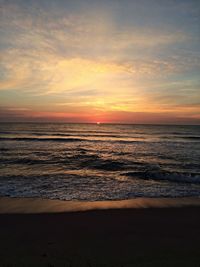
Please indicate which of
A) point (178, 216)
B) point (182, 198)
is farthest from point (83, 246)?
point (182, 198)

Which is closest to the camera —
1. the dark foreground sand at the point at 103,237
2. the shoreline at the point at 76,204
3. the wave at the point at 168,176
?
the dark foreground sand at the point at 103,237

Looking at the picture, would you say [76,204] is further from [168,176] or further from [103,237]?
[168,176]

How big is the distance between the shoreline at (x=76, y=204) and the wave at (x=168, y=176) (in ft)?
8.99

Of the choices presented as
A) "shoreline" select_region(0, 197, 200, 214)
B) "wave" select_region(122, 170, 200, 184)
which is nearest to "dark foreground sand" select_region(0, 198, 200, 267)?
"shoreline" select_region(0, 197, 200, 214)

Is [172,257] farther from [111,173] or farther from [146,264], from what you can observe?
[111,173]

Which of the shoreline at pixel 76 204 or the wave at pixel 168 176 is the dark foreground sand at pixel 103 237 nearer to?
the shoreline at pixel 76 204

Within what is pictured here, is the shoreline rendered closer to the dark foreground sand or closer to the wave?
the dark foreground sand

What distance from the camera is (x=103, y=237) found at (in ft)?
15.1

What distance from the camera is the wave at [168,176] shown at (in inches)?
405

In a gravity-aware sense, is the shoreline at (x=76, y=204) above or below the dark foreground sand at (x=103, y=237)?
below

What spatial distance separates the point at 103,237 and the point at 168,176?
24.0 feet

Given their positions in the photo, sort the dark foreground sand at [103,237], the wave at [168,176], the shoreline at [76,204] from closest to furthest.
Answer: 1. the dark foreground sand at [103,237]
2. the shoreline at [76,204]
3. the wave at [168,176]

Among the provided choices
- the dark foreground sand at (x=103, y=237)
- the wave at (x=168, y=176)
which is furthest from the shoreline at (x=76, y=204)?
the wave at (x=168, y=176)

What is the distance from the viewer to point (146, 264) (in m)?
3.50
